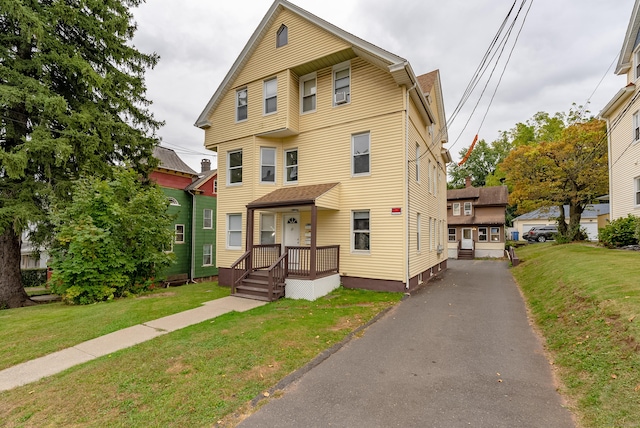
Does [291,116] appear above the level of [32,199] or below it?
above

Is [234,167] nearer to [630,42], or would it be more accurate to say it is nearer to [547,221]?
[630,42]

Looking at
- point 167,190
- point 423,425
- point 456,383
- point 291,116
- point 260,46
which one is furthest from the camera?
point 167,190

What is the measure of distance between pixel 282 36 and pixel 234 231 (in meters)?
8.44

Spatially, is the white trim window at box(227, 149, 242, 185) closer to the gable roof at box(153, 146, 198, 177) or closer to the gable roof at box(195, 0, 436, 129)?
the gable roof at box(195, 0, 436, 129)

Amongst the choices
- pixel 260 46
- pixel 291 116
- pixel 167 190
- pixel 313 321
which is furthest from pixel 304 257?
pixel 167 190

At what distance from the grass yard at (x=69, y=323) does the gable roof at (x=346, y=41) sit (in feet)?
28.4

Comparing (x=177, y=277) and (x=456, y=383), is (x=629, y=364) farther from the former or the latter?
(x=177, y=277)

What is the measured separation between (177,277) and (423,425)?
20072 millimetres

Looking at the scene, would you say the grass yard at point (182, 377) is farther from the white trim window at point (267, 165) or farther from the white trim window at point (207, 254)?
the white trim window at point (207, 254)

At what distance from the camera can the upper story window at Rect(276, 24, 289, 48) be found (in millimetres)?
12031

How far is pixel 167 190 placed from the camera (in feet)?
64.5

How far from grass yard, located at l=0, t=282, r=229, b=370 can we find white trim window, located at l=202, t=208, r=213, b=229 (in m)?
12.4

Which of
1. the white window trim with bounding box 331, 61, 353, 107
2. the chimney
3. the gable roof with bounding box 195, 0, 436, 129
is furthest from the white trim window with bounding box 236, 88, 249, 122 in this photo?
the chimney

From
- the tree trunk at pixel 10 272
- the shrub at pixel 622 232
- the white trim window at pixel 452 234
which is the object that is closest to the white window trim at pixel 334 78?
the tree trunk at pixel 10 272
